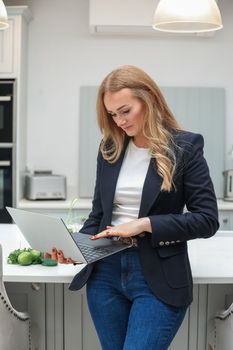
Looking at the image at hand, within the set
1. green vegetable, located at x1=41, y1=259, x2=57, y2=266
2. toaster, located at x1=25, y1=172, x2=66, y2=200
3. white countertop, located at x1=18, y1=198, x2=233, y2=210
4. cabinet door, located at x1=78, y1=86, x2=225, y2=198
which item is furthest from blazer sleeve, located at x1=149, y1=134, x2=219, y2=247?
cabinet door, located at x1=78, y1=86, x2=225, y2=198

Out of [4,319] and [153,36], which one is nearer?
[4,319]

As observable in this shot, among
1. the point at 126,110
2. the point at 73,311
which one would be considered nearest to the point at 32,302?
the point at 73,311

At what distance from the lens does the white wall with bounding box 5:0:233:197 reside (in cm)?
481

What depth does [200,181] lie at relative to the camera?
5.60 ft

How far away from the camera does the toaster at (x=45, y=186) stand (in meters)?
4.48

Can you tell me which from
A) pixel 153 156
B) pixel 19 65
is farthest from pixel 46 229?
pixel 19 65

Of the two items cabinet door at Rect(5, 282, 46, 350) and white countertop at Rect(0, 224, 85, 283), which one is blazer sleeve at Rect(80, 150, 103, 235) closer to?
white countertop at Rect(0, 224, 85, 283)

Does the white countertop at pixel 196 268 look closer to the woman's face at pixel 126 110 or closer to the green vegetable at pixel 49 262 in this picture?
the green vegetable at pixel 49 262

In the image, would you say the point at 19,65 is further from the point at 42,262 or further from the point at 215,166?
the point at 42,262

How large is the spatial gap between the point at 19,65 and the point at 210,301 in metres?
2.73

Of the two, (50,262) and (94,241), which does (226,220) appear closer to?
(50,262)

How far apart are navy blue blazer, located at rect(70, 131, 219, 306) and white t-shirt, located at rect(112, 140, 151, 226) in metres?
0.04

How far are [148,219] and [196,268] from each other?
51 centimetres

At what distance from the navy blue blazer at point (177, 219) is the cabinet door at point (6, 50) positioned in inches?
114
